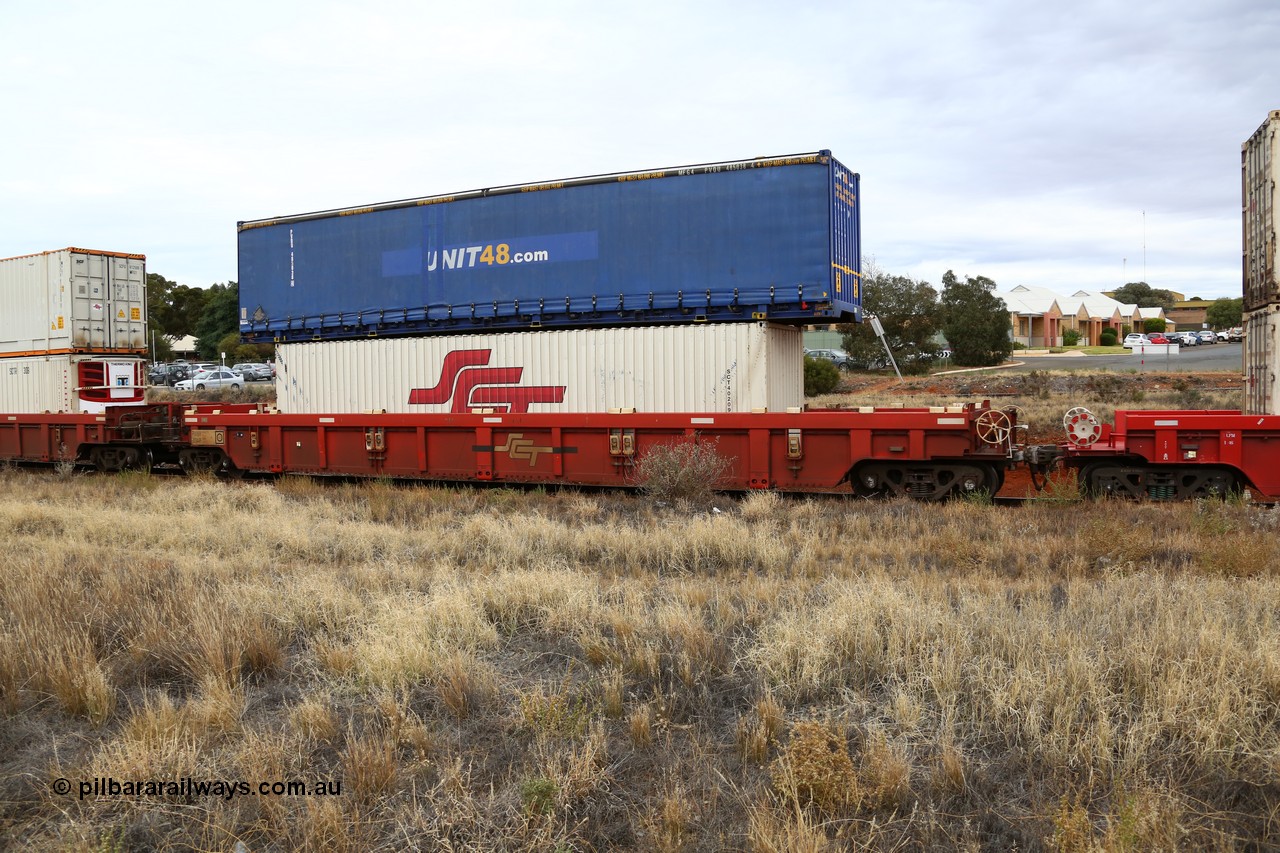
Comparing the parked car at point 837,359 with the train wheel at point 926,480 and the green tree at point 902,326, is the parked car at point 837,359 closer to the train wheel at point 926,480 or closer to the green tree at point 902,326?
the green tree at point 902,326

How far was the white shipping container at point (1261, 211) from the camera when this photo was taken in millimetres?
11141

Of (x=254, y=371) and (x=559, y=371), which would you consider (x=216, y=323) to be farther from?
(x=559, y=371)

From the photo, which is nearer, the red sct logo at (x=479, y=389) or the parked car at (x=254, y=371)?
the red sct logo at (x=479, y=389)

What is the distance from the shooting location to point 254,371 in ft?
190

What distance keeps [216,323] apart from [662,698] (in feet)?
270

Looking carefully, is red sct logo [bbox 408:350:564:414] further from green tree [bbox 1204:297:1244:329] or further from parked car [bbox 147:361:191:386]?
green tree [bbox 1204:297:1244:329]

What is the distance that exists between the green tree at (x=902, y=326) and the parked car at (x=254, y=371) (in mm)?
34608

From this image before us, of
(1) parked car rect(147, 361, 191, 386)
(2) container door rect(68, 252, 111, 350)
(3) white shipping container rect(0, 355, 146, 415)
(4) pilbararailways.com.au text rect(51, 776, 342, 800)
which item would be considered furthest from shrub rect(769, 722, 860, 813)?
(1) parked car rect(147, 361, 191, 386)

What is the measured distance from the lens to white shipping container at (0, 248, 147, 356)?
18719 mm

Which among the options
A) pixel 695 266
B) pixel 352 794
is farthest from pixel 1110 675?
pixel 695 266

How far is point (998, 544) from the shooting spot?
9062 millimetres

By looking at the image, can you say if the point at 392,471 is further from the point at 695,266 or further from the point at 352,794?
the point at 352,794

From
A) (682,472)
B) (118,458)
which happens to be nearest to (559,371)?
(682,472)

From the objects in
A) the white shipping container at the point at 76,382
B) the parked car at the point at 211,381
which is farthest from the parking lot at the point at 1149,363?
the parked car at the point at 211,381
